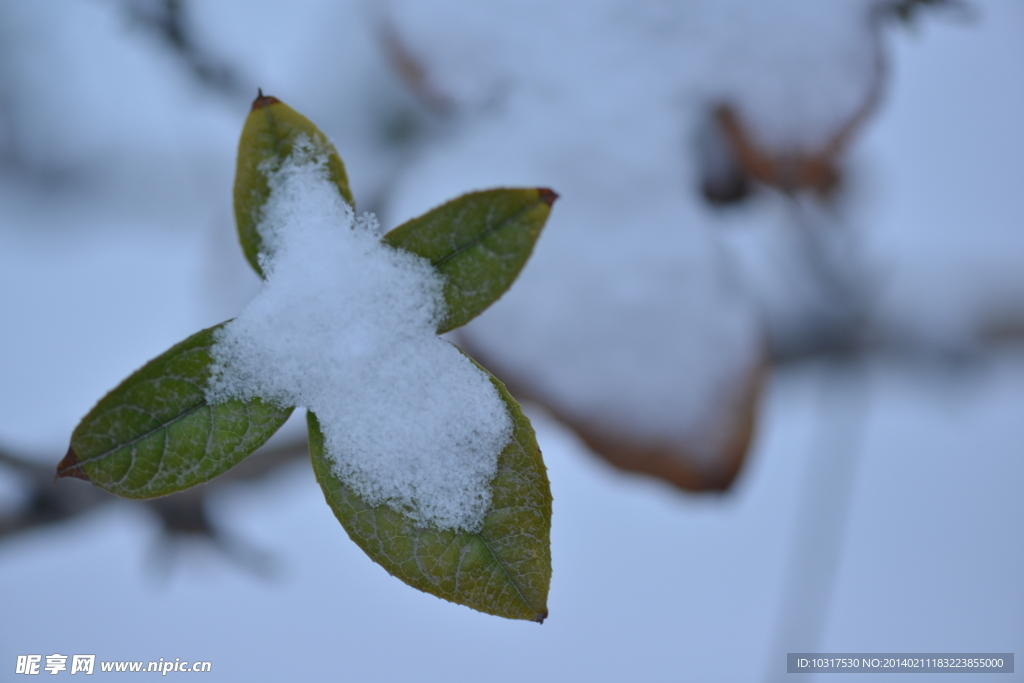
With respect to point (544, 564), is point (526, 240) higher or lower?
higher

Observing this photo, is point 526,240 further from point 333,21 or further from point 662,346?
point 333,21

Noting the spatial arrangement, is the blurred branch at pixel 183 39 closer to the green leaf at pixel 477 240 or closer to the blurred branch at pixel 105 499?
the blurred branch at pixel 105 499

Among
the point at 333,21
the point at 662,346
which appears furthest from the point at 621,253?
the point at 333,21

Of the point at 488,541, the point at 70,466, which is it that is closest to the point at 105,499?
the point at 70,466

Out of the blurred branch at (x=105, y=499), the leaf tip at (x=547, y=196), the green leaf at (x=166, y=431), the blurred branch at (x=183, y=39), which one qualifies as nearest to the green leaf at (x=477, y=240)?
the leaf tip at (x=547, y=196)

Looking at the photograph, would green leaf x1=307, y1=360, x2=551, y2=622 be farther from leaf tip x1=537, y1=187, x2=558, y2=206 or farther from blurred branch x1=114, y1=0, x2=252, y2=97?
blurred branch x1=114, y1=0, x2=252, y2=97

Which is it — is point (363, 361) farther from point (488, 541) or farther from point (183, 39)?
point (183, 39)

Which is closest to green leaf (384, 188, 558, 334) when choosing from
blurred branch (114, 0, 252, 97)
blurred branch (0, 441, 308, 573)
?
blurred branch (0, 441, 308, 573)
